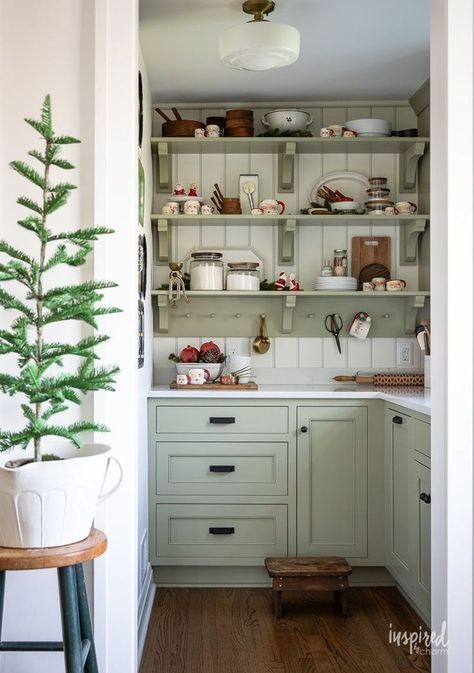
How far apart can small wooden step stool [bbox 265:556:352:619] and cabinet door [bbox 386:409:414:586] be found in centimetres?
24

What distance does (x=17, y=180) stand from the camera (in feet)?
6.98

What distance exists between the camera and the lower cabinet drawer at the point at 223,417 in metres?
3.64

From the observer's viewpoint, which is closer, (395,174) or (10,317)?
(10,317)

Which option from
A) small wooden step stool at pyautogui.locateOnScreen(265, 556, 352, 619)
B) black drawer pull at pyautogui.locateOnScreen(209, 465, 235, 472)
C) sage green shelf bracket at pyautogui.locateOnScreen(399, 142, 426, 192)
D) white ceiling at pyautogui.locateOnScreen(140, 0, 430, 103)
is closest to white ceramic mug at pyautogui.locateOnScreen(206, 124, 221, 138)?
white ceiling at pyautogui.locateOnScreen(140, 0, 430, 103)

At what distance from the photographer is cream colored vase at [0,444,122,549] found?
160 centimetres

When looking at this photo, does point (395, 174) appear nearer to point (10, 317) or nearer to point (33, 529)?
point (10, 317)

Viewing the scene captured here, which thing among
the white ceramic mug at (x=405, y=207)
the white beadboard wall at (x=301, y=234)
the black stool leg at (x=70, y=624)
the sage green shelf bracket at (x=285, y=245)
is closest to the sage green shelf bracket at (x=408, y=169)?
the white beadboard wall at (x=301, y=234)

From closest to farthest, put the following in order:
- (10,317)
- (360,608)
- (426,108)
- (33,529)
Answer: (33,529), (10,317), (360,608), (426,108)

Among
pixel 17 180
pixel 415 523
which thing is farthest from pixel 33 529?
pixel 415 523

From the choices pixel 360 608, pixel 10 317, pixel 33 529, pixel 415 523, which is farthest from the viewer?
pixel 360 608

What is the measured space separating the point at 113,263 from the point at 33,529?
0.79 m

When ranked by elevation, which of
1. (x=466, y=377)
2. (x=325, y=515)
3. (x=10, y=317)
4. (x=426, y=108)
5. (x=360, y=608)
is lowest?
(x=360, y=608)

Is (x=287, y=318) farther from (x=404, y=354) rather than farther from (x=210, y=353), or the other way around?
(x=404, y=354)

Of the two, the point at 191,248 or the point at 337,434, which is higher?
the point at 191,248
